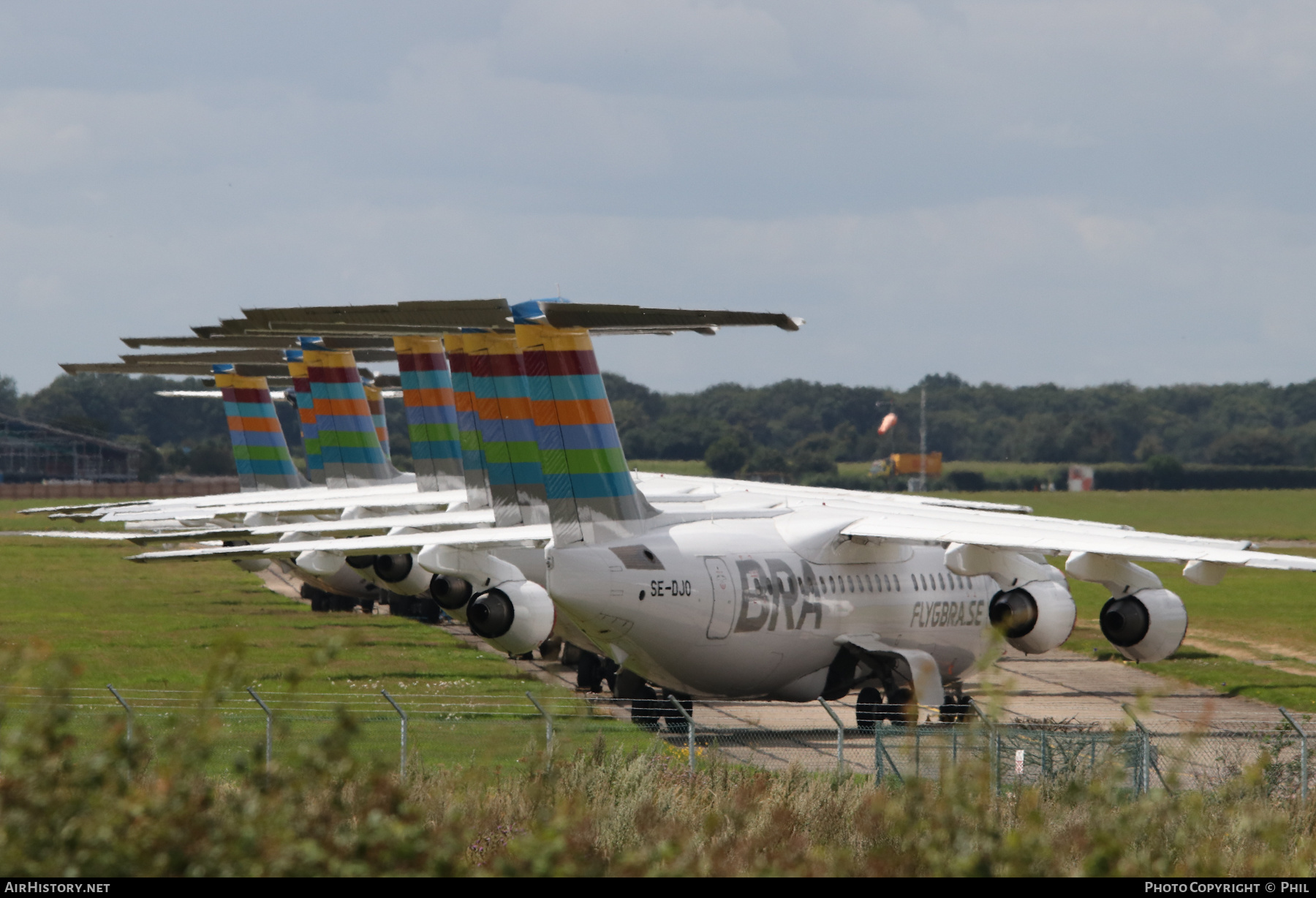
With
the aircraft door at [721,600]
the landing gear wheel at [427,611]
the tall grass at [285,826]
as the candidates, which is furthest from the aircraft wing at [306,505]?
the tall grass at [285,826]

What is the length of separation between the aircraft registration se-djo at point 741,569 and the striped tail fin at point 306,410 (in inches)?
747

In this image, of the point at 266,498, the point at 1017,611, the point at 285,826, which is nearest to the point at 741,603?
the point at 1017,611

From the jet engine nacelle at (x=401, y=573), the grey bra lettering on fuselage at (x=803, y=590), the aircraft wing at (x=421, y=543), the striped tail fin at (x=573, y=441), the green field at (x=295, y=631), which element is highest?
the striped tail fin at (x=573, y=441)

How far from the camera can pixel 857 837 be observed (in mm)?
14664

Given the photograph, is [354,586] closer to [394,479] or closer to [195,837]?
[394,479]

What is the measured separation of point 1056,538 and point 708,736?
585 centimetres

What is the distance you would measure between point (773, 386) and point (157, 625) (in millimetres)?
137241

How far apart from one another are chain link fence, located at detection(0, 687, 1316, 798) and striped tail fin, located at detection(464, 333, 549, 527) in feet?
10.4

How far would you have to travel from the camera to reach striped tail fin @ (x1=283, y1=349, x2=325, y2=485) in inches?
1773

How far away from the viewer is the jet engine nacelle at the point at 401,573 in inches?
1266

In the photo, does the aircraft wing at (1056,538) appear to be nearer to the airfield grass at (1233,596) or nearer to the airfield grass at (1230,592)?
the airfield grass at (1233,596)

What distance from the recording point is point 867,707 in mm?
24797

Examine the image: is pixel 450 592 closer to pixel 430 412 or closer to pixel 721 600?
pixel 721 600

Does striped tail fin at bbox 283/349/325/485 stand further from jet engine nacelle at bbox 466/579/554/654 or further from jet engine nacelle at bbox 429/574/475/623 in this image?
jet engine nacelle at bbox 466/579/554/654
